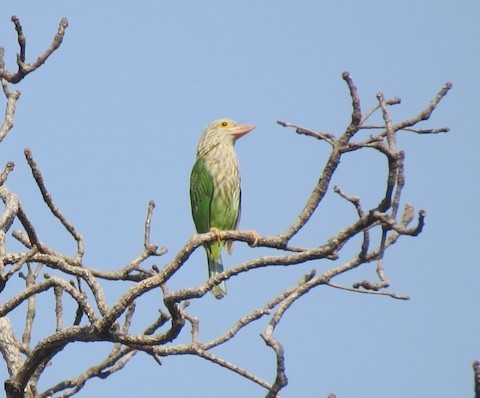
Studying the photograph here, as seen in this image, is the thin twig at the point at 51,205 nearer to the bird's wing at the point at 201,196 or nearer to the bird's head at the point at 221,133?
the bird's wing at the point at 201,196

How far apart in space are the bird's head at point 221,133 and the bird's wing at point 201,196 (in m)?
0.36

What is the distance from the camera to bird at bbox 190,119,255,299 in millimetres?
8719

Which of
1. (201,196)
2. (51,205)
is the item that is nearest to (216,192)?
(201,196)

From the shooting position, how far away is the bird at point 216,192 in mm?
8719

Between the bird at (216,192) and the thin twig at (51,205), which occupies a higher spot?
the bird at (216,192)

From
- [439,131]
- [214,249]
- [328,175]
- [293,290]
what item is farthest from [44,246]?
[214,249]

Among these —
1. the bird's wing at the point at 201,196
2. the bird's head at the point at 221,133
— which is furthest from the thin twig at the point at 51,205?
the bird's head at the point at 221,133

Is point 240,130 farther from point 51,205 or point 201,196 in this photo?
point 51,205

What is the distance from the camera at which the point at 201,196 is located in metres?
8.95

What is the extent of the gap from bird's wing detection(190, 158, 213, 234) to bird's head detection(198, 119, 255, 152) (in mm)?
363

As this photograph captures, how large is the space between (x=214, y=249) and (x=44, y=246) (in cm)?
321

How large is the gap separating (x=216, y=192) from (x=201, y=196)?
0.14 meters

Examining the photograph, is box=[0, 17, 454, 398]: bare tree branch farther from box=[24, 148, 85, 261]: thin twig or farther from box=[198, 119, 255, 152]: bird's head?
box=[198, 119, 255, 152]: bird's head

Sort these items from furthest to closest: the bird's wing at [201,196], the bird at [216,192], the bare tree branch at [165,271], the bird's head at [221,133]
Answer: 1. the bird's head at [221,133]
2. the bird's wing at [201,196]
3. the bird at [216,192]
4. the bare tree branch at [165,271]
